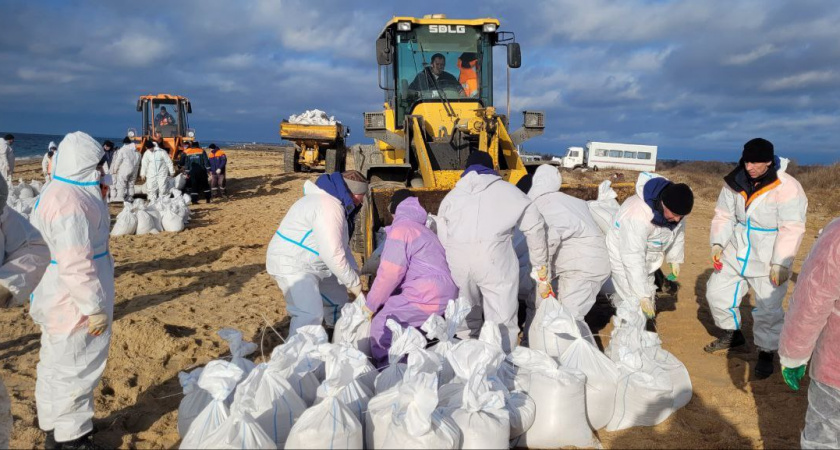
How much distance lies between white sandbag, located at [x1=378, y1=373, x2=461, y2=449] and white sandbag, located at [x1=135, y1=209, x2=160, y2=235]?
7.93m

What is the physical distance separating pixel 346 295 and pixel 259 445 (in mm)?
2254

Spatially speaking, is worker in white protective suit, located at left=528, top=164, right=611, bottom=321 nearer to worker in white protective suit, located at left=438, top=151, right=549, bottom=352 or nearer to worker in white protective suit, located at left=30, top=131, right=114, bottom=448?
worker in white protective suit, located at left=438, top=151, right=549, bottom=352

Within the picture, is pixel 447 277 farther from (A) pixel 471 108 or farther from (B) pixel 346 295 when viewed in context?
(A) pixel 471 108

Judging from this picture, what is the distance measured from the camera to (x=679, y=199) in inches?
150

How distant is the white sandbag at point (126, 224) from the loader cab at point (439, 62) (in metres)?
4.41

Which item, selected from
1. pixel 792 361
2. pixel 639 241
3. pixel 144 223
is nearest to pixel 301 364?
pixel 792 361

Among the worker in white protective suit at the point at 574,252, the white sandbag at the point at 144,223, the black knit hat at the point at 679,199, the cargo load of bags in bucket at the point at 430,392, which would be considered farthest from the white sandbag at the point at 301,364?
the white sandbag at the point at 144,223

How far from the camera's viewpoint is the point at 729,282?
423 centimetres

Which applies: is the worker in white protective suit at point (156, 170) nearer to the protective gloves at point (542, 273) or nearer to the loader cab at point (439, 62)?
the loader cab at point (439, 62)

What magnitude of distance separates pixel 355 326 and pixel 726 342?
9.47 ft

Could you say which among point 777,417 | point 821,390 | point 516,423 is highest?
point 821,390

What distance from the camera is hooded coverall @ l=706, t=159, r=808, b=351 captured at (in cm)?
383

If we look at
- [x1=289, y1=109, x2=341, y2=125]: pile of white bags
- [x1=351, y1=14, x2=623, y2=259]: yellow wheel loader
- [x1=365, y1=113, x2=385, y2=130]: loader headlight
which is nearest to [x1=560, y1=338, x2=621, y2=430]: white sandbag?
[x1=351, y1=14, x2=623, y2=259]: yellow wheel loader

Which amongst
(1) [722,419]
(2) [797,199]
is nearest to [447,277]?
(1) [722,419]
